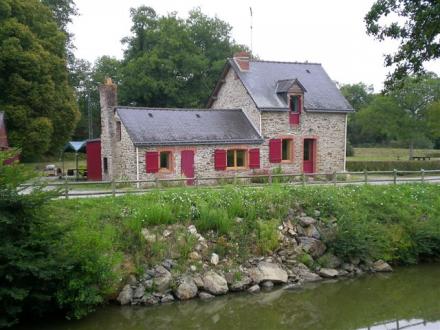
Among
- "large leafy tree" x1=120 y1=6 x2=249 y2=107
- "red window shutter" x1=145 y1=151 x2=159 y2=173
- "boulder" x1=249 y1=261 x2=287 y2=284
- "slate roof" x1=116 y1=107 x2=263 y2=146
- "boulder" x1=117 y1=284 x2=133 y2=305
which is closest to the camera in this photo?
"boulder" x1=117 y1=284 x2=133 y2=305

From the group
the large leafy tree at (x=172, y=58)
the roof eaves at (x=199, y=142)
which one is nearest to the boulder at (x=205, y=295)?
the roof eaves at (x=199, y=142)

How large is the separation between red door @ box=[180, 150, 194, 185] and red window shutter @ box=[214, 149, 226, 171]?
119 centimetres

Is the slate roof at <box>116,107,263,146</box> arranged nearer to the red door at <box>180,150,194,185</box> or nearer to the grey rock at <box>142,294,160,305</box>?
the red door at <box>180,150,194,185</box>

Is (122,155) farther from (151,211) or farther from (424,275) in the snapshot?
(424,275)

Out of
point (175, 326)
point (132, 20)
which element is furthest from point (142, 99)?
point (175, 326)

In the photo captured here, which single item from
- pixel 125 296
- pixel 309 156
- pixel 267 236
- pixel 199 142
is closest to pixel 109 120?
pixel 199 142

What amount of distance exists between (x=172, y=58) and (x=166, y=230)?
82.8 feet

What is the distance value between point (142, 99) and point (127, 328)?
2897cm

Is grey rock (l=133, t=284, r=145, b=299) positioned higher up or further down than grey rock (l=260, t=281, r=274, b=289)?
higher up

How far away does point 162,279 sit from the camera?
1273 cm

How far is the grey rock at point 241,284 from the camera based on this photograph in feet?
43.8

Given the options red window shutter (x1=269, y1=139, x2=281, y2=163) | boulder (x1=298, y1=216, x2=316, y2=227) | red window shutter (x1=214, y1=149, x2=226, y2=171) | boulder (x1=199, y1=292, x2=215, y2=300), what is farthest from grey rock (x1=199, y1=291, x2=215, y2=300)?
red window shutter (x1=269, y1=139, x2=281, y2=163)

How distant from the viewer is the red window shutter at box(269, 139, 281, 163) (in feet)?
79.6

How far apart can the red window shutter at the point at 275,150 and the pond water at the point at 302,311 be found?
10.6 m
